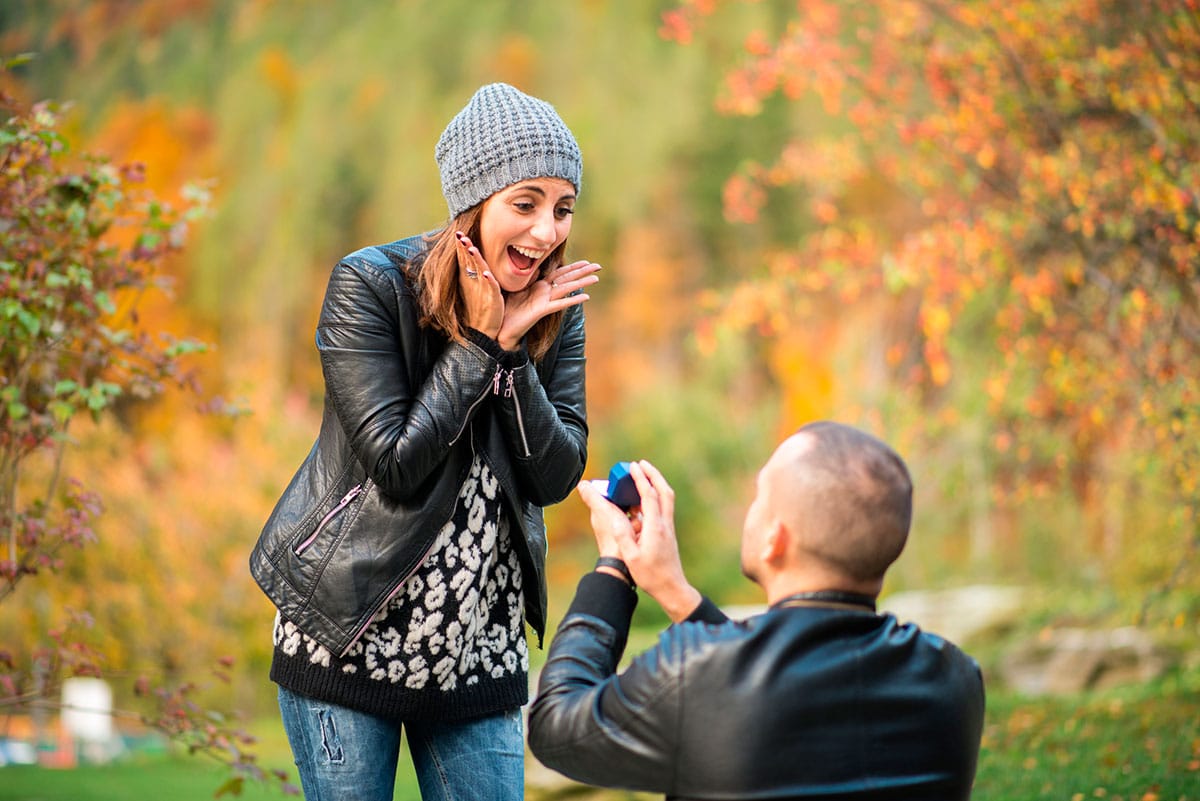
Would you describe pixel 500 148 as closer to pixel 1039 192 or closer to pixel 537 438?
pixel 537 438

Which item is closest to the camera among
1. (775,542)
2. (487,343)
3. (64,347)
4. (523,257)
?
(775,542)

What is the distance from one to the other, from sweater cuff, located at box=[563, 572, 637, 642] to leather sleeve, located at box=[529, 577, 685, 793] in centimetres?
1

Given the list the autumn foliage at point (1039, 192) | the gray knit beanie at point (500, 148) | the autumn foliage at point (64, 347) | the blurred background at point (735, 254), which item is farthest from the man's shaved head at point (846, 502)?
the autumn foliage at point (1039, 192)

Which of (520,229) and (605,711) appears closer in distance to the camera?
(605,711)

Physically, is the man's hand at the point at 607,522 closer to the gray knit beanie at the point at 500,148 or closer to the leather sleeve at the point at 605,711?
the leather sleeve at the point at 605,711

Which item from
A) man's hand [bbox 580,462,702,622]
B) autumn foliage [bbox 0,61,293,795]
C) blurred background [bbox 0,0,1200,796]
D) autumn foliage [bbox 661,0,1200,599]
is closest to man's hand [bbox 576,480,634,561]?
man's hand [bbox 580,462,702,622]

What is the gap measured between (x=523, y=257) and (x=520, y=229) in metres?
0.06

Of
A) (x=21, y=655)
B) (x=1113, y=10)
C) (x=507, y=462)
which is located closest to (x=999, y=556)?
(x=1113, y=10)

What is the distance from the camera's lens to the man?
4.95 feet

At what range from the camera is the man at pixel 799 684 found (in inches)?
59.4

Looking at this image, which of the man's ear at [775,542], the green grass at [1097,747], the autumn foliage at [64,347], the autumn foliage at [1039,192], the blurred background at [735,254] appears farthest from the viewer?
the blurred background at [735,254]

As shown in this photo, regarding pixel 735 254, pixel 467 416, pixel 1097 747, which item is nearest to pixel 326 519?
pixel 467 416

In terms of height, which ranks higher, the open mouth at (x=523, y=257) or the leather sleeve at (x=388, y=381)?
the open mouth at (x=523, y=257)

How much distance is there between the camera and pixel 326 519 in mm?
1979
